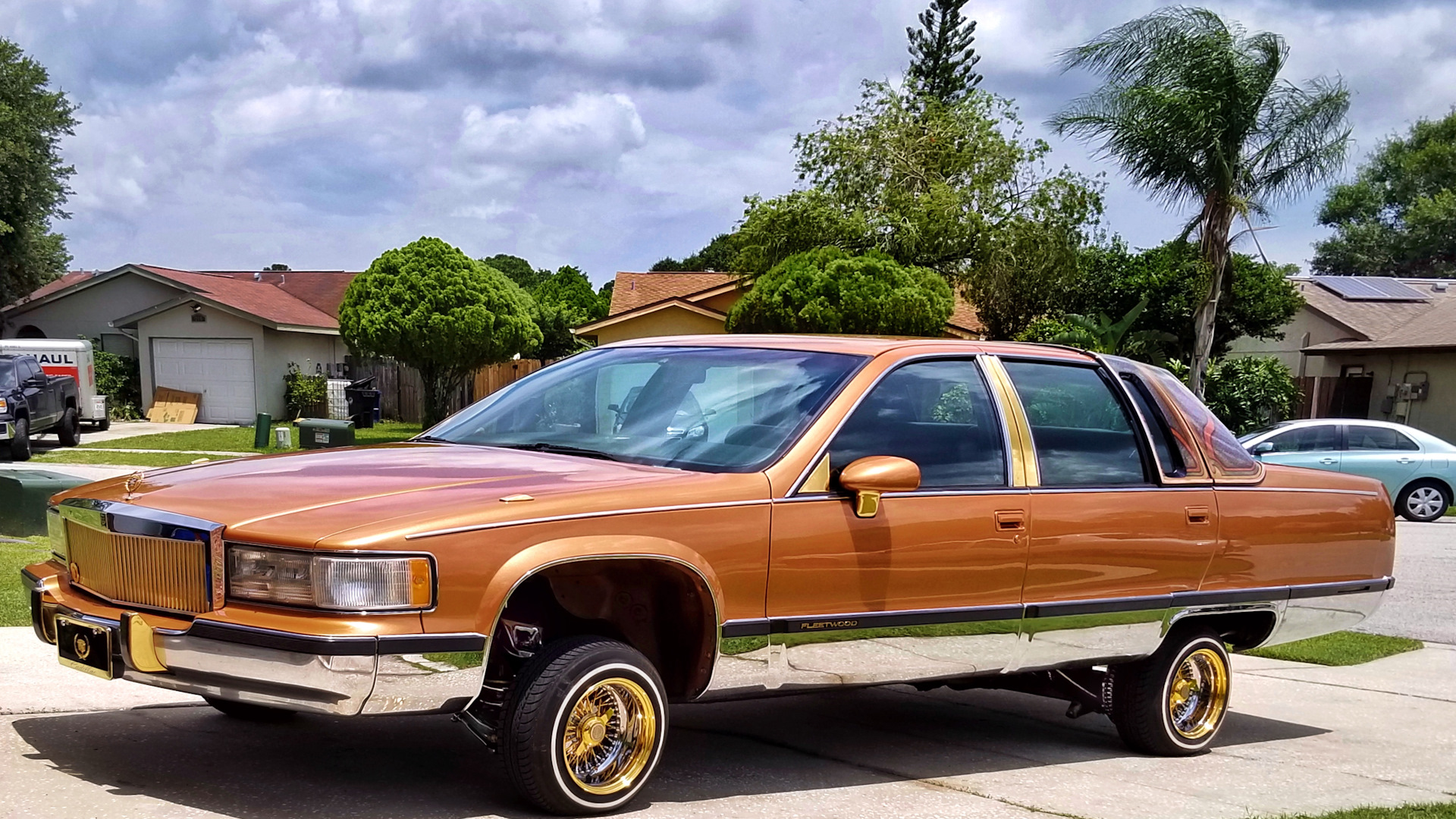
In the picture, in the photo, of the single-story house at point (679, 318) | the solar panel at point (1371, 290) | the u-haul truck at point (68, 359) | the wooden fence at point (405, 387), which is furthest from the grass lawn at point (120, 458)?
the solar panel at point (1371, 290)

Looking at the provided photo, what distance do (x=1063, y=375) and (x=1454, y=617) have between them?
720 centimetres

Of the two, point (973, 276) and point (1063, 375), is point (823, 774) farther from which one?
point (973, 276)

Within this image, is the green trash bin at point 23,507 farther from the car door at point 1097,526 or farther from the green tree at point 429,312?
the green tree at point 429,312

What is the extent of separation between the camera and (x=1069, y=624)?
5.77 metres

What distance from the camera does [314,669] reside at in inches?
160

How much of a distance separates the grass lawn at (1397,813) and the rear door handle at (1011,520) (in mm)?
1473

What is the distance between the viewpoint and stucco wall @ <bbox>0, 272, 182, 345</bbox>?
39250 millimetres

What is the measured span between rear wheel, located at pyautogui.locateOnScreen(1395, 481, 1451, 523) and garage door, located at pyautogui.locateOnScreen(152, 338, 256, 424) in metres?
28.2

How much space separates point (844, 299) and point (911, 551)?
73.6ft

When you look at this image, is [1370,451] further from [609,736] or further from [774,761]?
[609,736]

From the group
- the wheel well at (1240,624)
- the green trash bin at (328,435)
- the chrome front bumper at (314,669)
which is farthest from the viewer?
the green trash bin at (328,435)

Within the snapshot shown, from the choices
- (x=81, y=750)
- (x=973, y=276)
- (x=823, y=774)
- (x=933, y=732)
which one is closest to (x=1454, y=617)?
(x=933, y=732)

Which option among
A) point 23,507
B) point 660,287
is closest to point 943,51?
point 660,287

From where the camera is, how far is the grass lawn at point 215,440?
28359 millimetres
